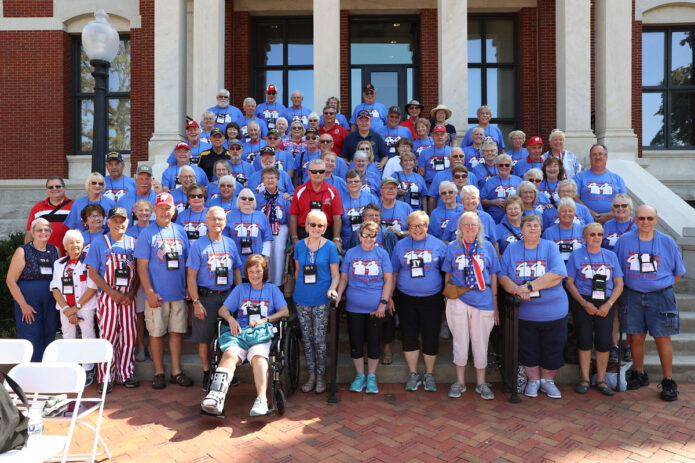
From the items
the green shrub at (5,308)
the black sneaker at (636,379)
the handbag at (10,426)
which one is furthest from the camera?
the green shrub at (5,308)

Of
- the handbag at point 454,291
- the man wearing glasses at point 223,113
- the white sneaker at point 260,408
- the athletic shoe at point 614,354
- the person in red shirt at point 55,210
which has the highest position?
the man wearing glasses at point 223,113

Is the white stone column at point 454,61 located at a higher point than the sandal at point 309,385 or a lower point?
higher

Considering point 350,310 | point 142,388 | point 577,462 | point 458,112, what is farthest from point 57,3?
point 577,462

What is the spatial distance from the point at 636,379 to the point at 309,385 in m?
3.53

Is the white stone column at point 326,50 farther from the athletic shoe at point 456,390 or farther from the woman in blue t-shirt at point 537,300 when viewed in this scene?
the athletic shoe at point 456,390

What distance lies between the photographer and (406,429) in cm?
424

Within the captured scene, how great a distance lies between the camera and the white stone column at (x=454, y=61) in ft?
33.1

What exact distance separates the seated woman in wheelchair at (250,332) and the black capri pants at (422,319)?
1293mm

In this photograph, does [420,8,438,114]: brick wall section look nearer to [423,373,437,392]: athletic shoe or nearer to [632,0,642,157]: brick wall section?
[632,0,642,157]: brick wall section

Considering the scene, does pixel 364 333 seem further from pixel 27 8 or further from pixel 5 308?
pixel 27 8

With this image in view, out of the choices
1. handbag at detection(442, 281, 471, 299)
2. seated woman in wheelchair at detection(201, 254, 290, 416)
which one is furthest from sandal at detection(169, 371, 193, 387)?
handbag at detection(442, 281, 471, 299)

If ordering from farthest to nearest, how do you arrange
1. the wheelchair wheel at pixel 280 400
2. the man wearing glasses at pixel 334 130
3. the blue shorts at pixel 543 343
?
the man wearing glasses at pixel 334 130 < the blue shorts at pixel 543 343 < the wheelchair wheel at pixel 280 400

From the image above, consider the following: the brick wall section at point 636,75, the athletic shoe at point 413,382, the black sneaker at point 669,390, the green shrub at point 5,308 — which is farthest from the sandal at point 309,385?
the brick wall section at point 636,75

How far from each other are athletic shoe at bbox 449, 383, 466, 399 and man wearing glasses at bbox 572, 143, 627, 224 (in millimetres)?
3234
